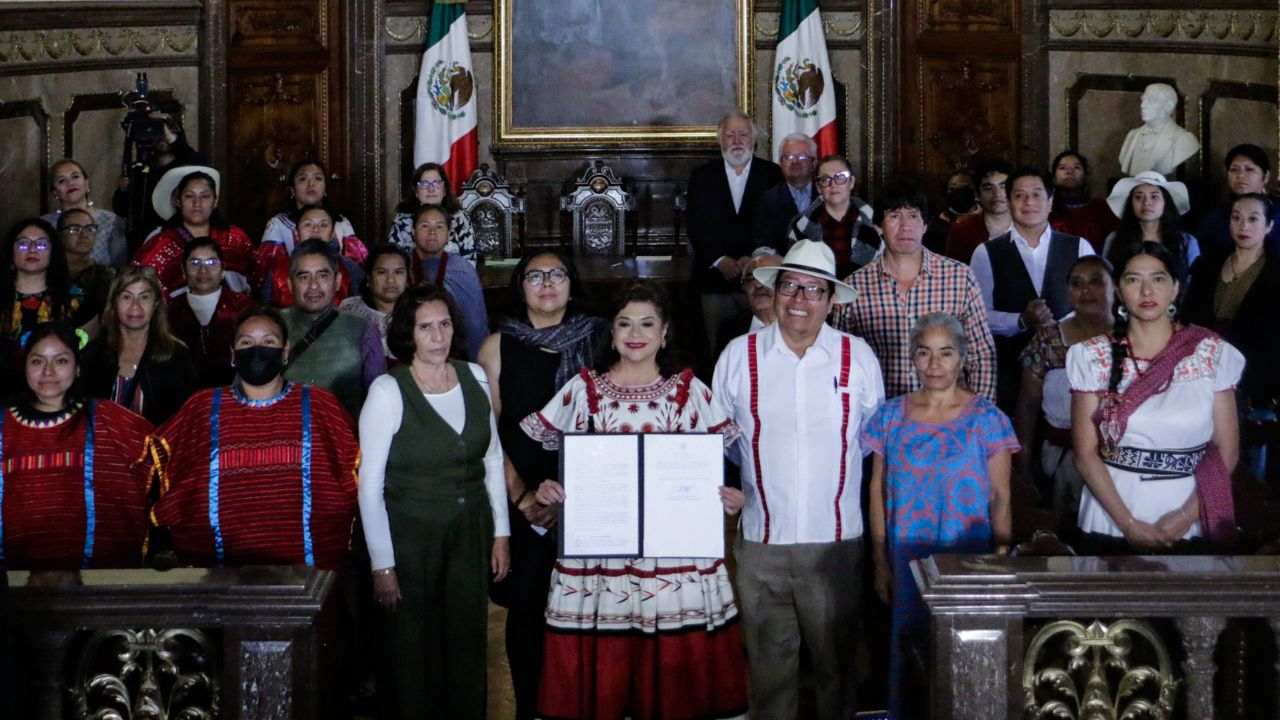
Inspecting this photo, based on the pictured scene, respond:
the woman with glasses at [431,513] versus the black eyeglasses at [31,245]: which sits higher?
the black eyeglasses at [31,245]

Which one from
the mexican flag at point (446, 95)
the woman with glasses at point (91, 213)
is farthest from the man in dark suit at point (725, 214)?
the mexican flag at point (446, 95)

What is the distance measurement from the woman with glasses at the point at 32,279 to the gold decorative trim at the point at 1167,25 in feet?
19.7

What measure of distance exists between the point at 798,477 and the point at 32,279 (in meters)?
2.92

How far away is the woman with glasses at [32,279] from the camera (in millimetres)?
5340

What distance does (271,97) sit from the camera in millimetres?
9461

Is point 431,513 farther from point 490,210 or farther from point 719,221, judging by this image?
point 490,210

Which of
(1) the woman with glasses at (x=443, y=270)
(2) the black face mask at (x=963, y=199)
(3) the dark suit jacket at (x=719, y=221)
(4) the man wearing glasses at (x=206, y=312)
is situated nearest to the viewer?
(4) the man wearing glasses at (x=206, y=312)

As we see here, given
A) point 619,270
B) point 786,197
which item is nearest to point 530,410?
point 786,197

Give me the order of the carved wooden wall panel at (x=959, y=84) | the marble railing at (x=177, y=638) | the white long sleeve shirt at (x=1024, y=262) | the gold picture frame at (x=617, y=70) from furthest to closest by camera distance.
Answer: the gold picture frame at (x=617, y=70), the carved wooden wall panel at (x=959, y=84), the white long sleeve shirt at (x=1024, y=262), the marble railing at (x=177, y=638)

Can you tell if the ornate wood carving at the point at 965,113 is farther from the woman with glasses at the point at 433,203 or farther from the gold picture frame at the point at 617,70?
the woman with glasses at the point at 433,203

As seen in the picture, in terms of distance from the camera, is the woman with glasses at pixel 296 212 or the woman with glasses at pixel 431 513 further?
the woman with glasses at pixel 296 212

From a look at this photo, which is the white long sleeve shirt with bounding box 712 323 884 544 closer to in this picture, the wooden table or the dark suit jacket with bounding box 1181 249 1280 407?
the dark suit jacket with bounding box 1181 249 1280 407

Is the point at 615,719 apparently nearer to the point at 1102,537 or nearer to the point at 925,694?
the point at 925,694

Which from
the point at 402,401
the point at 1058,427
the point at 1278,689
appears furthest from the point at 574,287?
the point at 1278,689
